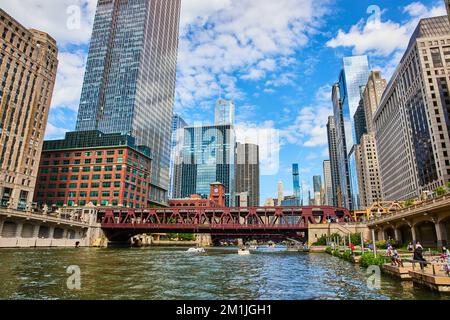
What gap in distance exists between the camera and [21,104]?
96625 mm

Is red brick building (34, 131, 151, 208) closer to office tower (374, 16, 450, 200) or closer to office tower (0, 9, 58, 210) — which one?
office tower (0, 9, 58, 210)

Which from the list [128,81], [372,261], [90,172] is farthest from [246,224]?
[128,81]

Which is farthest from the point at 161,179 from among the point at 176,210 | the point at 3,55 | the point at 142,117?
the point at 3,55

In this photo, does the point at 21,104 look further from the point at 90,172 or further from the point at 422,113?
the point at 422,113

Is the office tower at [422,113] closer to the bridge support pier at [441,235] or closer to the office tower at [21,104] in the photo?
the bridge support pier at [441,235]

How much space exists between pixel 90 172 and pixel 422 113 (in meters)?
149

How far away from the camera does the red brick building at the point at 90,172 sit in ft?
428

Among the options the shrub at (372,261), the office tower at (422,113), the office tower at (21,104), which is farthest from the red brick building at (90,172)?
the office tower at (422,113)

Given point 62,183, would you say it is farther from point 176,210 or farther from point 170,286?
point 170,286

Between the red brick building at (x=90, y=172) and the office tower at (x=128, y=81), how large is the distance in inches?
955

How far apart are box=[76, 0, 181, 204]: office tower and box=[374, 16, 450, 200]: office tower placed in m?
133

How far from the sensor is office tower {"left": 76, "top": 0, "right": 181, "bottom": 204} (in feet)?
557

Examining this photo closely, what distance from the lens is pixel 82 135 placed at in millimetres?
144500
